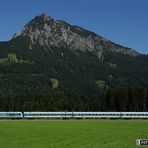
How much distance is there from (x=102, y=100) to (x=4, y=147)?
14657 cm

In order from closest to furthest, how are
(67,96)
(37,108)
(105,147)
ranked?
(105,147) < (37,108) < (67,96)

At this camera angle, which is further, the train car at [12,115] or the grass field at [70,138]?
the train car at [12,115]

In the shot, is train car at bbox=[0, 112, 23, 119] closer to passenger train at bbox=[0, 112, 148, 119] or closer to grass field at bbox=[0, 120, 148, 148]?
passenger train at bbox=[0, 112, 148, 119]

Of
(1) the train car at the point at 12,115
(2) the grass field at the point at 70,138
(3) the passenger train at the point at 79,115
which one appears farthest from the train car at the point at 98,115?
(2) the grass field at the point at 70,138

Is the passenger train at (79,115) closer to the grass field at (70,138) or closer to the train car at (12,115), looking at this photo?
the train car at (12,115)

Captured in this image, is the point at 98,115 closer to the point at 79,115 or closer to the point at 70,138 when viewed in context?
the point at 79,115

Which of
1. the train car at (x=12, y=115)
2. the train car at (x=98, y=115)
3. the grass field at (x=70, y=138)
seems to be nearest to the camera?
the grass field at (x=70, y=138)

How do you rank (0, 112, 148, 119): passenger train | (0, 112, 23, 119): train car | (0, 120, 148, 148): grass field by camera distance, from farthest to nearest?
(0, 112, 23, 119): train car
(0, 112, 148, 119): passenger train
(0, 120, 148, 148): grass field

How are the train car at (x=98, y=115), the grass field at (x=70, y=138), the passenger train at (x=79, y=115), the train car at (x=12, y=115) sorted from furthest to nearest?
the train car at (x=12, y=115) < the train car at (x=98, y=115) < the passenger train at (x=79, y=115) < the grass field at (x=70, y=138)

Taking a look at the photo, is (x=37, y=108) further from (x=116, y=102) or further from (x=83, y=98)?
(x=116, y=102)

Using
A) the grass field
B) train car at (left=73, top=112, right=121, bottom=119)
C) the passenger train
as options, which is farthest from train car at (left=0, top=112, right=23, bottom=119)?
the grass field

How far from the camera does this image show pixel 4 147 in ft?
85.1

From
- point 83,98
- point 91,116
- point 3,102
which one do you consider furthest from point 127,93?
point 91,116

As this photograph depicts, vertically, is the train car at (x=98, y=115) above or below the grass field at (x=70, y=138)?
above
